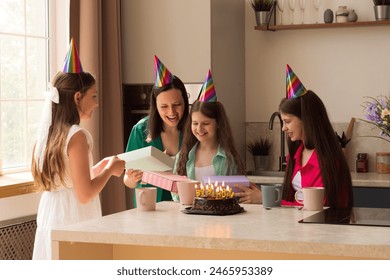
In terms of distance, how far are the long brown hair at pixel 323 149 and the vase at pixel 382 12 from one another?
1.66 m

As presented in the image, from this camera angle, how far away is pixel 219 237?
2.34 m

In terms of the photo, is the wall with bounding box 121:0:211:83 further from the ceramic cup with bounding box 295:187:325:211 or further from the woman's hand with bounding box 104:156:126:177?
the ceramic cup with bounding box 295:187:325:211

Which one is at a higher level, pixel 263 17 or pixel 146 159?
pixel 263 17

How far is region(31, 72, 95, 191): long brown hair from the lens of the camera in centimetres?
331

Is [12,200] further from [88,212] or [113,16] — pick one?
[113,16]

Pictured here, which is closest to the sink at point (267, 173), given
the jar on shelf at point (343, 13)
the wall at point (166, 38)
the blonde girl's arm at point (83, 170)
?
the wall at point (166, 38)

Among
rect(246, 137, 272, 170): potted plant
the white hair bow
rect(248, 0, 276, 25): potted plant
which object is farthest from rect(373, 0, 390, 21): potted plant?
the white hair bow

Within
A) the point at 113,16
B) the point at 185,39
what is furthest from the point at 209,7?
the point at 113,16

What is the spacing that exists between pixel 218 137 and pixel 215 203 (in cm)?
76

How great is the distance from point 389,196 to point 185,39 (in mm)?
1617

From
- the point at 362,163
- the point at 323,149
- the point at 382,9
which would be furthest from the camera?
the point at 362,163

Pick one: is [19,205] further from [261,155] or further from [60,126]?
[261,155]

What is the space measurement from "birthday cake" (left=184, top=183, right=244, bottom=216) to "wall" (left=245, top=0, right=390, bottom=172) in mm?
2265

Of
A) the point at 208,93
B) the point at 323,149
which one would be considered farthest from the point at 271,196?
the point at 208,93
